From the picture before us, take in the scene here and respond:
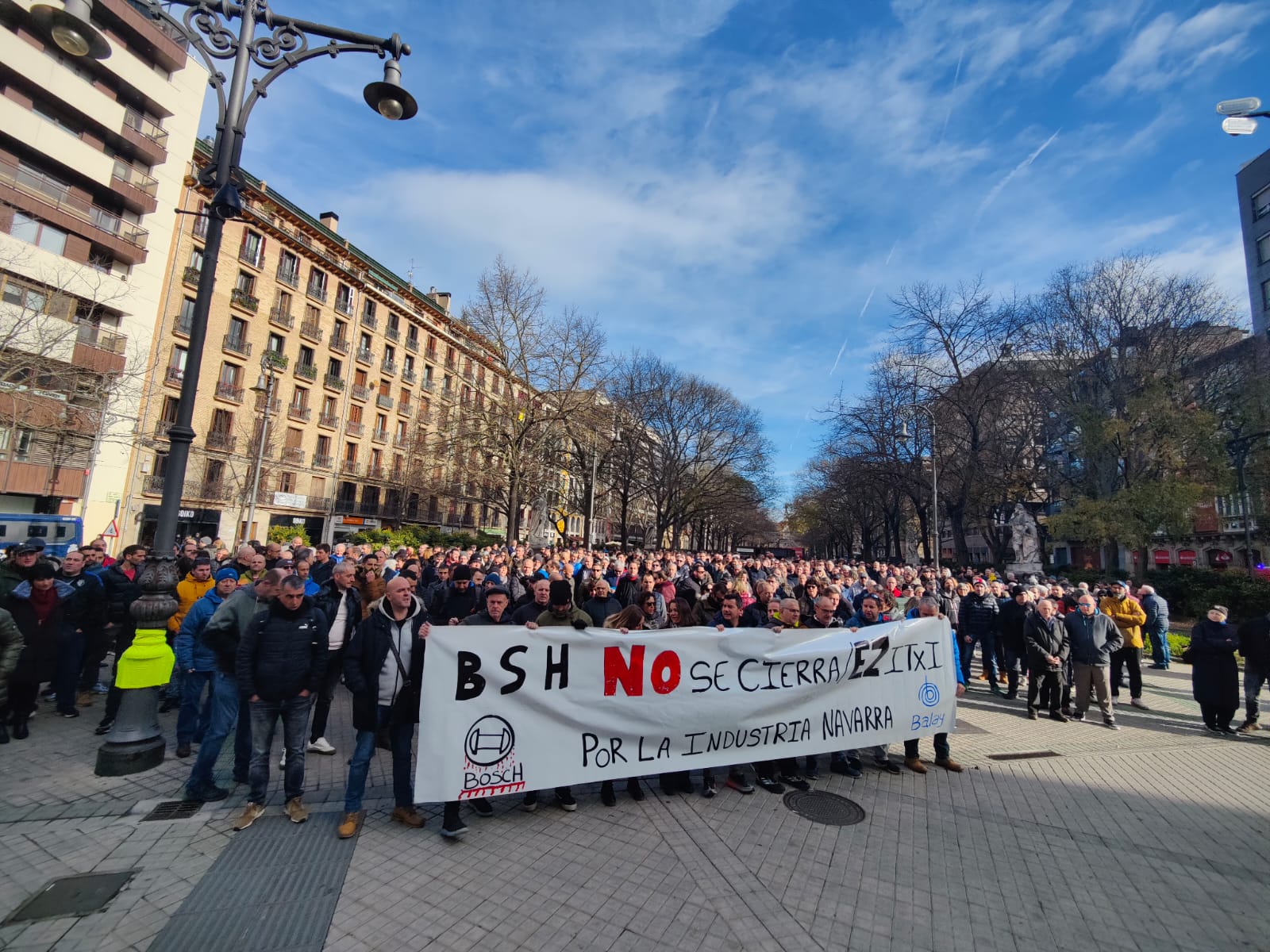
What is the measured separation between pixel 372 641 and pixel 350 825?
1276 mm

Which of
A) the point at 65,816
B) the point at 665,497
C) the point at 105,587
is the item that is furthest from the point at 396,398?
the point at 65,816

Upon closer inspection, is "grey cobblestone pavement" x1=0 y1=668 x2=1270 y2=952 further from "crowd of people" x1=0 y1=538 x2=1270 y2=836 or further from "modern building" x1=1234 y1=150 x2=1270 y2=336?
"modern building" x1=1234 y1=150 x2=1270 y2=336

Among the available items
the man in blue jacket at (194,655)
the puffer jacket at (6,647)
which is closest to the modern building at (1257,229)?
the man in blue jacket at (194,655)

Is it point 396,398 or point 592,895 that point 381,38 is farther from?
point 396,398

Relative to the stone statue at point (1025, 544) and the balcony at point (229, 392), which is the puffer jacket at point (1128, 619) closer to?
the stone statue at point (1025, 544)

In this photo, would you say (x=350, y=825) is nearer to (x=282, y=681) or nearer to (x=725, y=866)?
(x=282, y=681)

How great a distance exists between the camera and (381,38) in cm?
623

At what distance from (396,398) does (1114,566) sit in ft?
149

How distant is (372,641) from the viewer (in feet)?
14.8

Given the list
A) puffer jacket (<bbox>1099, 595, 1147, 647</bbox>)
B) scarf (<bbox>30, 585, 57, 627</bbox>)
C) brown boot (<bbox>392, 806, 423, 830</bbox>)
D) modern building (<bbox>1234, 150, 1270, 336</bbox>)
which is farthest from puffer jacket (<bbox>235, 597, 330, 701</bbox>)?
modern building (<bbox>1234, 150, 1270, 336</bbox>)

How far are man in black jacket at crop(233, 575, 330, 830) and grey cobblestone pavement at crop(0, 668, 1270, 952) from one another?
0.34 m

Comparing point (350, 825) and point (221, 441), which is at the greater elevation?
point (221, 441)

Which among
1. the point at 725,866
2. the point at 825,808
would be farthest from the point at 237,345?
the point at 725,866

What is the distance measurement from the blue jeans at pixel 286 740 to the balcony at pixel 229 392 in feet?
117
